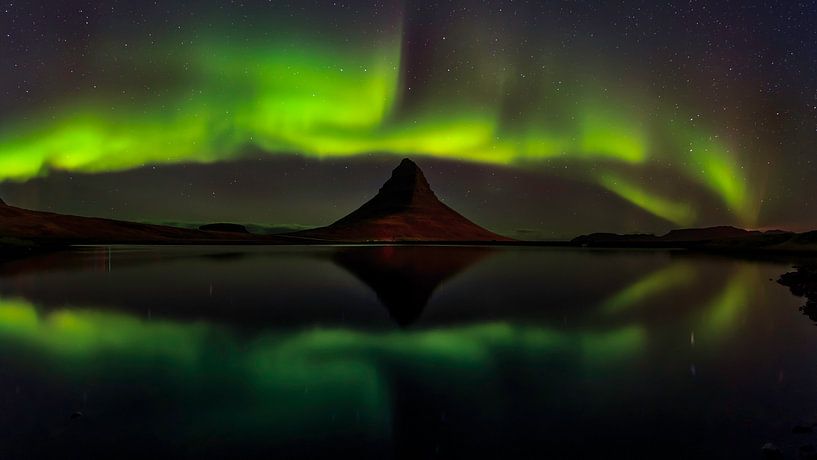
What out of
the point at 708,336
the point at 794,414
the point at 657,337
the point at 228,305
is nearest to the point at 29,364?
the point at 228,305

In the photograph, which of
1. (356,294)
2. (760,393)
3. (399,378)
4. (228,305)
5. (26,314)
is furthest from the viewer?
(356,294)

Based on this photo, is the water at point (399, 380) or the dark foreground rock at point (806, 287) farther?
the dark foreground rock at point (806, 287)

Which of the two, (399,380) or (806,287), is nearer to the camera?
(399,380)

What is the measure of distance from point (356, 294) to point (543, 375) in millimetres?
21874

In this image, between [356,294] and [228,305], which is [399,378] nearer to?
[228,305]

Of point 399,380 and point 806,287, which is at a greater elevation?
point 806,287

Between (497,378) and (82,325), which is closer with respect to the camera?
(497,378)

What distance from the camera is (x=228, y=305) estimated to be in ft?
93.4

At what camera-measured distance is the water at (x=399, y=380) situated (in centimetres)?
919

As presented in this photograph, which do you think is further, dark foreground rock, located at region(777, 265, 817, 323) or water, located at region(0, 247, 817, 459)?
dark foreground rock, located at region(777, 265, 817, 323)

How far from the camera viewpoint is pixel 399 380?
13367mm

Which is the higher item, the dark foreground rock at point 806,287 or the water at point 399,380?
the dark foreground rock at point 806,287

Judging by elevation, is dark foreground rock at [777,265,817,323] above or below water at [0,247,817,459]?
above

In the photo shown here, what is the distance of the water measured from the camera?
9.19m
